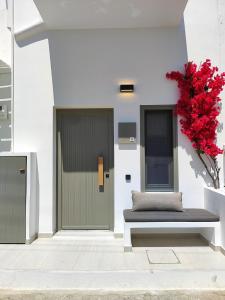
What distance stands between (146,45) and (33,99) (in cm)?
245

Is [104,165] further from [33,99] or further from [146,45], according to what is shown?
[146,45]

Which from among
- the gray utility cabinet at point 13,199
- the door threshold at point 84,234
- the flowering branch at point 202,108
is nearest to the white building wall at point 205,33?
the flowering branch at point 202,108

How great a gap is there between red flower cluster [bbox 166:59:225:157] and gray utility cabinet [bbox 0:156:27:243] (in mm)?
3113

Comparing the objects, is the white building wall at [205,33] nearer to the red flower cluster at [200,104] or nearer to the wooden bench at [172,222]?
the red flower cluster at [200,104]

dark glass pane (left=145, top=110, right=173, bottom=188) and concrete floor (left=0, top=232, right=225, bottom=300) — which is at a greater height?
dark glass pane (left=145, top=110, right=173, bottom=188)

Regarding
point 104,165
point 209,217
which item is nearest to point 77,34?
point 104,165

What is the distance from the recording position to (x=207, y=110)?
5.30m

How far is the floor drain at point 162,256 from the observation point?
4.28 meters

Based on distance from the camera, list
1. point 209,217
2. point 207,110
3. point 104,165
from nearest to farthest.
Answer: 1. point 209,217
2. point 207,110
3. point 104,165

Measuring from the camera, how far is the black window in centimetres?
560

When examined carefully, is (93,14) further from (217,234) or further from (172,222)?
(217,234)

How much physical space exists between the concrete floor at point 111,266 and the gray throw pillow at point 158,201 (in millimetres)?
642

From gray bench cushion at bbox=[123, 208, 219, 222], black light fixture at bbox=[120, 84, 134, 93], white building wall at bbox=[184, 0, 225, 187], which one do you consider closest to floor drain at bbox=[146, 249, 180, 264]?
gray bench cushion at bbox=[123, 208, 219, 222]

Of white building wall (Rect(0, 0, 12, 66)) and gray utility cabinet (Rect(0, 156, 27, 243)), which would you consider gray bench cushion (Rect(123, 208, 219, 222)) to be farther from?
white building wall (Rect(0, 0, 12, 66))
